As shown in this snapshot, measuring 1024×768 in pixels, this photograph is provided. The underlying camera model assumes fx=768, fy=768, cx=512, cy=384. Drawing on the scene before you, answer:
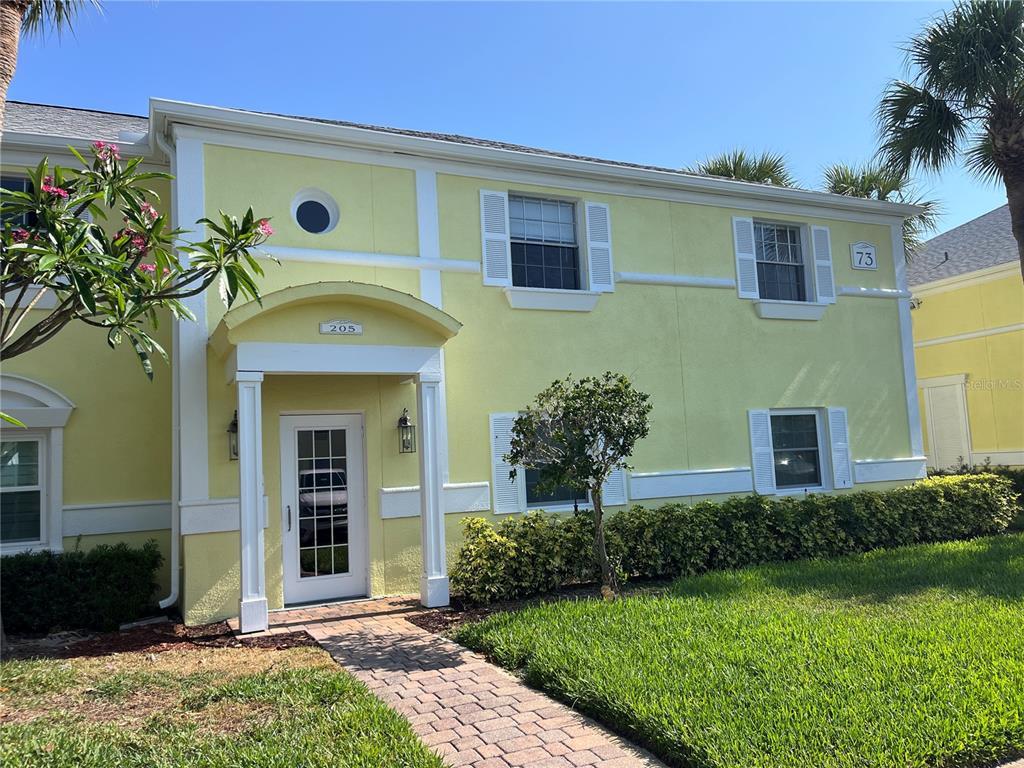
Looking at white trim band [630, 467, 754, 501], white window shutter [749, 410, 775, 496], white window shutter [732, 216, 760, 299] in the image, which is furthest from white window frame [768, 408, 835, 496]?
white window shutter [732, 216, 760, 299]

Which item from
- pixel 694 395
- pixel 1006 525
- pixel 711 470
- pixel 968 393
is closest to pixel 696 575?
pixel 711 470

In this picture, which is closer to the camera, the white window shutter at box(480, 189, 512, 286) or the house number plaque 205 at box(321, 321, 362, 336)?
the house number plaque 205 at box(321, 321, 362, 336)

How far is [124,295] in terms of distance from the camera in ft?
21.9

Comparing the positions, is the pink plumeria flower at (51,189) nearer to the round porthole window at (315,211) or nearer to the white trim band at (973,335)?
the round porthole window at (315,211)

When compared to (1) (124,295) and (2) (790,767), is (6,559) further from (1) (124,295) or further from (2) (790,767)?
(2) (790,767)

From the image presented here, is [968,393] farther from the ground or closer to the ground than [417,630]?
farther from the ground

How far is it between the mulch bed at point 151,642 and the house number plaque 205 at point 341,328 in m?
3.29

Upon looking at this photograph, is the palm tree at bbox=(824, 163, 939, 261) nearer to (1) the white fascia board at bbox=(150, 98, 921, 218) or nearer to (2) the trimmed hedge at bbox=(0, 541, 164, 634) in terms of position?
(1) the white fascia board at bbox=(150, 98, 921, 218)

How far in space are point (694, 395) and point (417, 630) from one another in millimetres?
6052

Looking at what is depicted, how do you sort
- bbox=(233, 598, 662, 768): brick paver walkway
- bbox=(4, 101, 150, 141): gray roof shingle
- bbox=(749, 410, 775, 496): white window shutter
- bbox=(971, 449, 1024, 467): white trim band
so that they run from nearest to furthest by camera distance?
bbox=(233, 598, 662, 768): brick paver walkway < bbox=(4, 101, 150, 141): gray roof shingle < bbox=(749, 410, 775, 496): white window shutter < bbox=(971, 449, 1024, 467): white trim band

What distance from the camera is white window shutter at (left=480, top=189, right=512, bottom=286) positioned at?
10.8m

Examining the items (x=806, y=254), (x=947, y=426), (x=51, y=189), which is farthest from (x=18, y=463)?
(x=947, y=426)

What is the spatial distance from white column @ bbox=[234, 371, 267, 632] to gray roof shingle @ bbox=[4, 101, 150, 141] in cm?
448

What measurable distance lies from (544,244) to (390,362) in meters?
3.61
